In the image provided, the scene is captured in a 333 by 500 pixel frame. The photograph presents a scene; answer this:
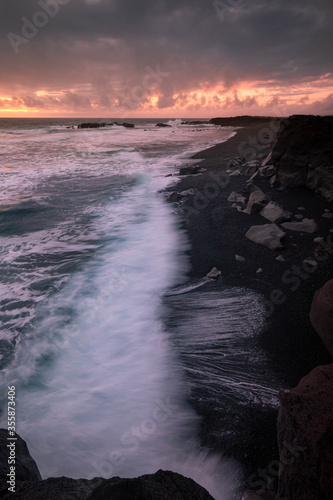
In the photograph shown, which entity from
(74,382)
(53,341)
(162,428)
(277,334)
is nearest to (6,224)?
(53,341)

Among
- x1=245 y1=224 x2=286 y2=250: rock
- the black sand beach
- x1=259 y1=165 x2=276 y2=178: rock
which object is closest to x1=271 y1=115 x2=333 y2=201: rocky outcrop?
the black sand beach

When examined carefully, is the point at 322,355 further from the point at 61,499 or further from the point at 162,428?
the point at 61,499

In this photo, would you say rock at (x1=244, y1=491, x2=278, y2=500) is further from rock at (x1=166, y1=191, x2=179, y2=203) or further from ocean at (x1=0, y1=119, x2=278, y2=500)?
rock at (x1=166, y1=191, x2=179, y2=203)

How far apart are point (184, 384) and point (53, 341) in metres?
2.00

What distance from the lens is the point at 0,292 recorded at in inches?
173

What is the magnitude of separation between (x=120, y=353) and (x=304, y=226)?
155 inches

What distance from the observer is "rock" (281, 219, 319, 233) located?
14.8ft

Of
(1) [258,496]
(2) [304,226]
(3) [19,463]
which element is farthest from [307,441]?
(2) [304,226]

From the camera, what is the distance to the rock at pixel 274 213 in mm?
4980

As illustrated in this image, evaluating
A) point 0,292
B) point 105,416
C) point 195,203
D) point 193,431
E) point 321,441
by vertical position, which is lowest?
point 105,416

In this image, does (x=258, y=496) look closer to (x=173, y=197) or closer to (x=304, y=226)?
(x=304, y=226)

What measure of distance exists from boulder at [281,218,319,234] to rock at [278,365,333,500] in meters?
3.37

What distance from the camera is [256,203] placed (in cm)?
561

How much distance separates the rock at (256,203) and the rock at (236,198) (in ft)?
1.48
